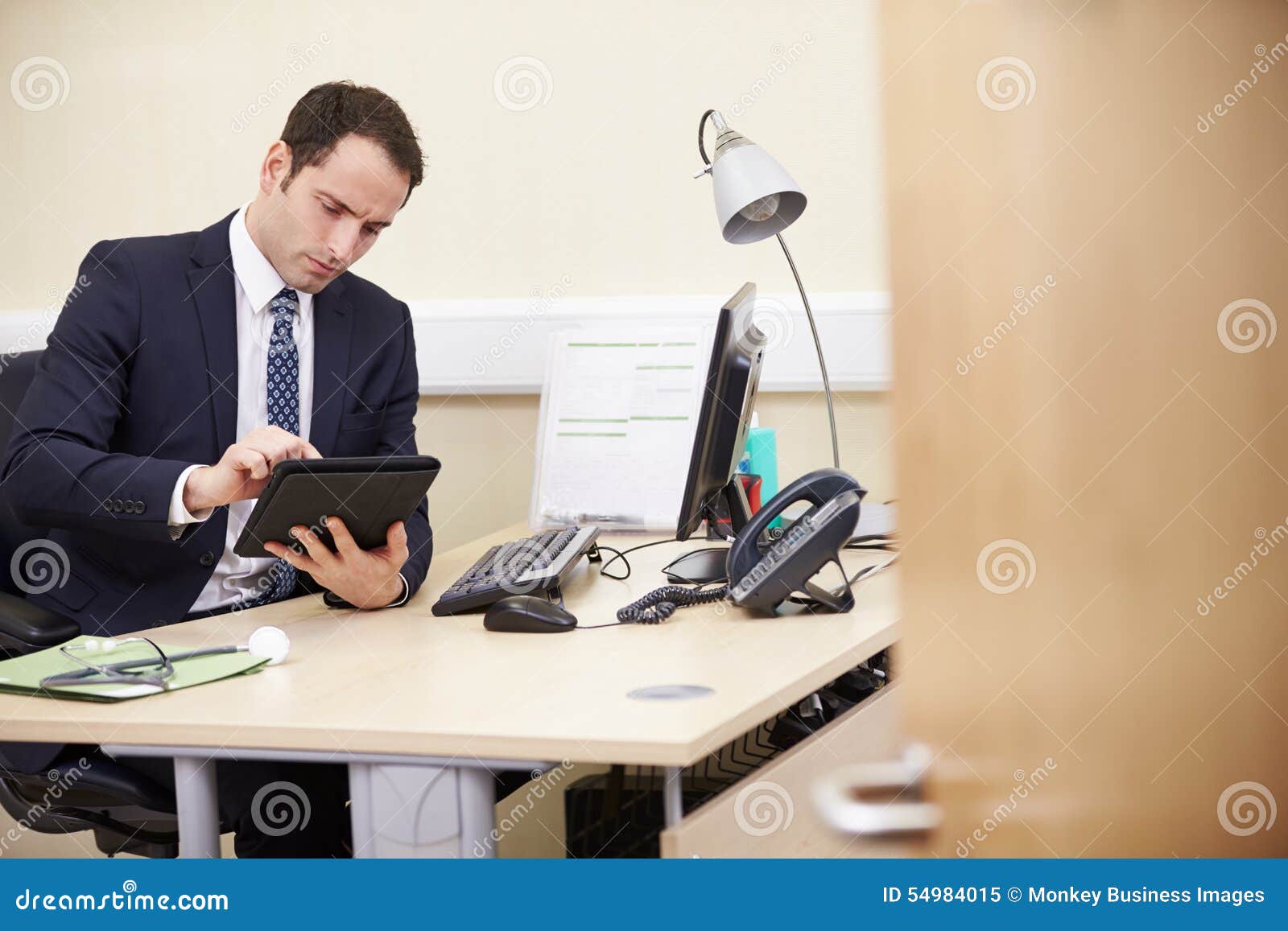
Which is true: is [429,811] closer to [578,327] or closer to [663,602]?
[663,602]

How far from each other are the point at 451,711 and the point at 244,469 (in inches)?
18.4

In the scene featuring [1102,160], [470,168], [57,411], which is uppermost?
[470,168]

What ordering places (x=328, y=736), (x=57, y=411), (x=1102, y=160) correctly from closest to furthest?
(x=1102, y=160) < (x=328, y=736) < (x=57, y=411)

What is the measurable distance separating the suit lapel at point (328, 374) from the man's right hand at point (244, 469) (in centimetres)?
33

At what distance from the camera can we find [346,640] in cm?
117

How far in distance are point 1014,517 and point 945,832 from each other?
0.09m

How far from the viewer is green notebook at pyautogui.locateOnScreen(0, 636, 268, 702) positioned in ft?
3.08

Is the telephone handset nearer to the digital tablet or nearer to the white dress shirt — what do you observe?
the digital tablet

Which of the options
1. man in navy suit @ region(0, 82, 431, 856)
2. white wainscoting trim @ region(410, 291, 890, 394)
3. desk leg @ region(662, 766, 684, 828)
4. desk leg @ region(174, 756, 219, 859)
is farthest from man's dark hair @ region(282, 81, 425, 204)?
desk leg @ region(662, 766, 684, 828)

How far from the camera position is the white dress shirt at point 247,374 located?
1521mm

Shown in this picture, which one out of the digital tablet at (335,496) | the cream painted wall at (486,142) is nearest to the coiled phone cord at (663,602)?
the digital tablet at (335,496)

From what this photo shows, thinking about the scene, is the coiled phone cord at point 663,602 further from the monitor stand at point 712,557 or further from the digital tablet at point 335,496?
the digital tablet at point 335,496
